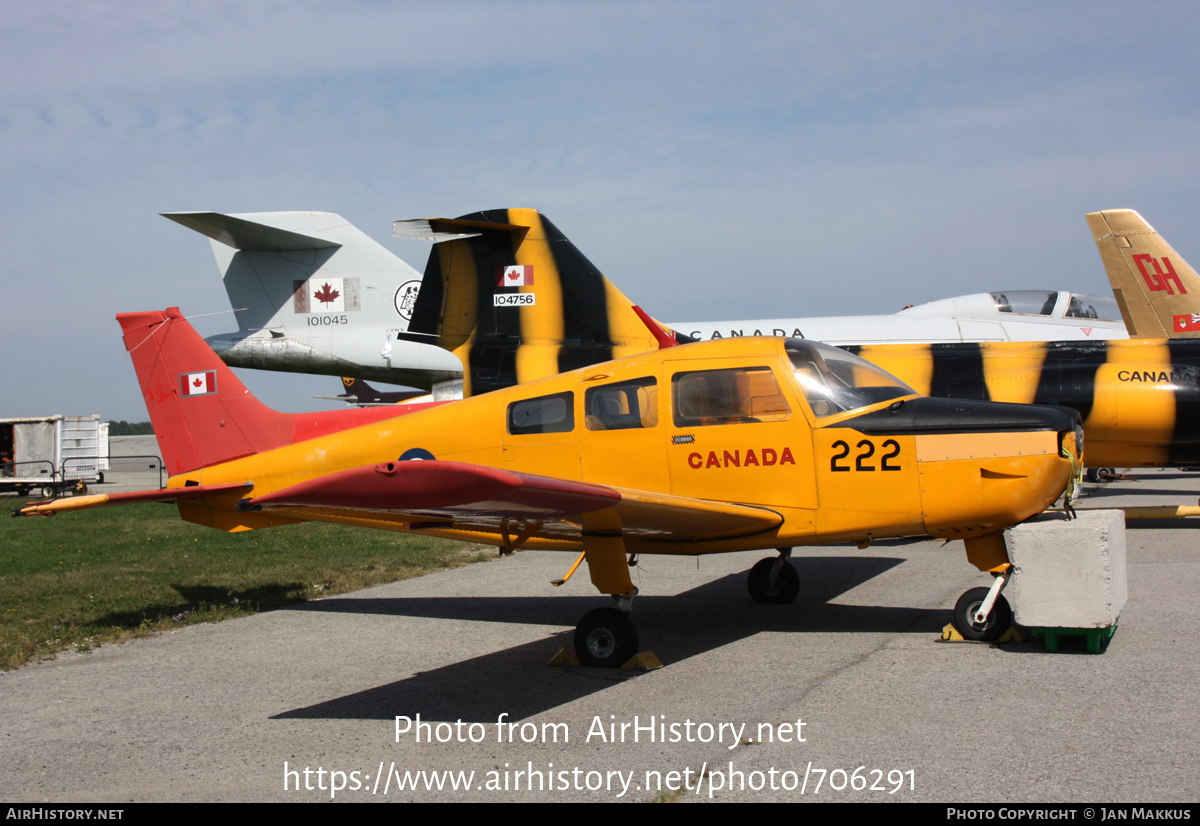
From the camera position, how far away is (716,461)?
636cm

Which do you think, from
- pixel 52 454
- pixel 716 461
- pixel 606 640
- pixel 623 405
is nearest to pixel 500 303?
pixel 623 405

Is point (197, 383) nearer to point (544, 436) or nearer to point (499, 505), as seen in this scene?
point (544, 436)

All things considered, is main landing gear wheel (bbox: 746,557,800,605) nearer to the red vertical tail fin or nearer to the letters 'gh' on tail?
the letters 'gh' on tail

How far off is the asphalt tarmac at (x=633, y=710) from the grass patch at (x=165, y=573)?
65cm

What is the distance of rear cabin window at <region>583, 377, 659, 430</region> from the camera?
657 cm

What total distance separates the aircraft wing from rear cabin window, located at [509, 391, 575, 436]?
873mm

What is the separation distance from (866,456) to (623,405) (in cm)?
185

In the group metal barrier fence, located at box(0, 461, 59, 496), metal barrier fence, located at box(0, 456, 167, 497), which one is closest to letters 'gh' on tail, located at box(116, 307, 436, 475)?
metal barrier fence, located at box(0, 456, 167, 497)

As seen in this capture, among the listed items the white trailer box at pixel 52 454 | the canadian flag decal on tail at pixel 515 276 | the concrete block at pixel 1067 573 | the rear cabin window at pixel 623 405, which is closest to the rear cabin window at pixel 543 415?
the rear cabin window at pixel 623 405

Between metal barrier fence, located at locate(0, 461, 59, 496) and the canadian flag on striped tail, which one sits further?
metal barrier fence, located at locate(0, 461, 59, 496)

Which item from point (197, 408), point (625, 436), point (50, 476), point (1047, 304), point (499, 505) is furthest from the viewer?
point (50, 476)

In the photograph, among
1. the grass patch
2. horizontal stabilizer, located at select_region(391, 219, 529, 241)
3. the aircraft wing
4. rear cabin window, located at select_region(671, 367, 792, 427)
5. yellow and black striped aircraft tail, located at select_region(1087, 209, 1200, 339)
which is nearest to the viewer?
the aircraft wing

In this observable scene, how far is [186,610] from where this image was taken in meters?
8.24

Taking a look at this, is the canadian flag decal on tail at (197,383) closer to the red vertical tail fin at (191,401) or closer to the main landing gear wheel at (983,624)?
the red vertical tail fin at (191,401)
